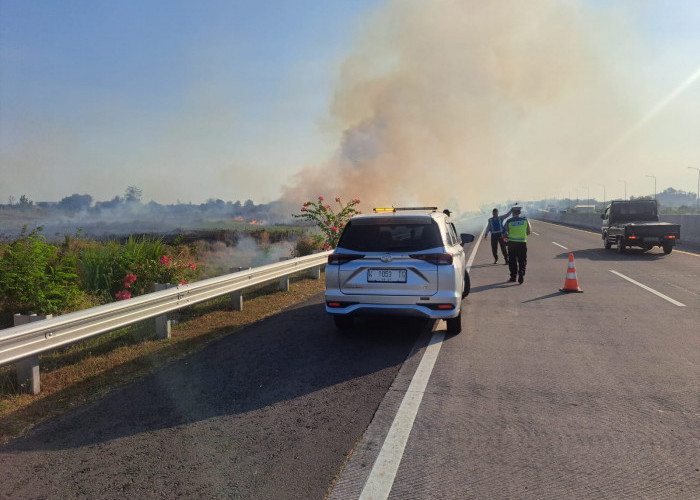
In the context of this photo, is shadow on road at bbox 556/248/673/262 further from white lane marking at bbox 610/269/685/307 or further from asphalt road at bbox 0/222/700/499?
asphalt road at bbox 0/222/700/499

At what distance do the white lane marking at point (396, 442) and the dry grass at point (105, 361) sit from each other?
8.92ft

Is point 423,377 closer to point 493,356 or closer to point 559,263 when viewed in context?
point 493,356

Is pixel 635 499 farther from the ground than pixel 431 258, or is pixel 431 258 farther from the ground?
pixel 431 258

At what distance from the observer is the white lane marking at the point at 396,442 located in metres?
2.88

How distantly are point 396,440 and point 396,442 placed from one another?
0.11ft

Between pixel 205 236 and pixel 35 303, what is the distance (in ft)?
68.6

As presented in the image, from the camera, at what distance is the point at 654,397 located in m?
4.30

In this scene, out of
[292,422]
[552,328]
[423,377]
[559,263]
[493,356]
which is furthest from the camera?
[559,263]

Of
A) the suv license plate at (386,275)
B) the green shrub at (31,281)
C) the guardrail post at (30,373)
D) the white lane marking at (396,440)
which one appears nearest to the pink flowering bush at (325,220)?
the green shrub at (31,281)

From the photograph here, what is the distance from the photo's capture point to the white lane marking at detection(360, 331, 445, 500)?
2.88 m

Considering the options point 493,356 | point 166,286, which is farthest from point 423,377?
point 166,286

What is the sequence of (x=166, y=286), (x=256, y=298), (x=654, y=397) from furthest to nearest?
(x=256, y=298)
(x=166, y=286)
(x=654, y=397)

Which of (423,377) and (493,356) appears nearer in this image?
(423,377)

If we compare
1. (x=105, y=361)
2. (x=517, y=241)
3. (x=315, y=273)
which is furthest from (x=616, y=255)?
(x=105, y=361)
